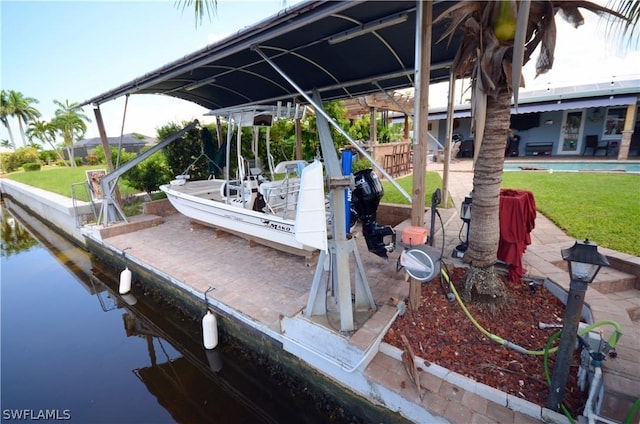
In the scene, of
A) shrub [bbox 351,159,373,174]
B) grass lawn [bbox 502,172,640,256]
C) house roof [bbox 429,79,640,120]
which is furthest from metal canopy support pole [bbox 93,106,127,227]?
house roof [bbox 429,79,640,120]

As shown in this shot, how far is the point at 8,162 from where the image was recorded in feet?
77.7

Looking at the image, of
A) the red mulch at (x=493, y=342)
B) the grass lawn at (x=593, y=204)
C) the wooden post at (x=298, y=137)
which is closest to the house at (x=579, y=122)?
the grass lawn at (x=593, y=204)

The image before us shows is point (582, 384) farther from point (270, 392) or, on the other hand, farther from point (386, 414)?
point (270, 392)

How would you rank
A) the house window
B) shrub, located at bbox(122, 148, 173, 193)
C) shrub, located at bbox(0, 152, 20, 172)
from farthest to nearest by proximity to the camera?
shrub, located at bbox(0, 152, 20, 172), the house window, shrub, located at bbox(122, 148, 173, 193)

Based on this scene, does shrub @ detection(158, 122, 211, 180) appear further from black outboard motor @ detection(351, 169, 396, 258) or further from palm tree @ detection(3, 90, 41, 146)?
palm tree @ detection(3, 90, 41, 146)

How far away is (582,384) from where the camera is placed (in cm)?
183

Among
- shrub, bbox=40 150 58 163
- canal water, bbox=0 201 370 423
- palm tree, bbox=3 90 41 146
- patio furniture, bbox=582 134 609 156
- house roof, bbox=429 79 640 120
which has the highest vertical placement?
palm tree, bbox=3 90 41 146

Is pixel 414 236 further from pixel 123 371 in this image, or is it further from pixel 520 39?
pixel 123 371

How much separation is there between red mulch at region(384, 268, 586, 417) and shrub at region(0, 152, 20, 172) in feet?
115

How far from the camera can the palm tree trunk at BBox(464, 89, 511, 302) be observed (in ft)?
7.79

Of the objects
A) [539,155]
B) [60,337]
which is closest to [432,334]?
[60,337]

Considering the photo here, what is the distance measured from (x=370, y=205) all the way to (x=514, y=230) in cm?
153

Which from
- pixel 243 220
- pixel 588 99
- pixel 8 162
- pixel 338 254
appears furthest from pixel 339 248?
pixel 8 162

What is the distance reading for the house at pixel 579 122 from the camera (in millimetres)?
10156
